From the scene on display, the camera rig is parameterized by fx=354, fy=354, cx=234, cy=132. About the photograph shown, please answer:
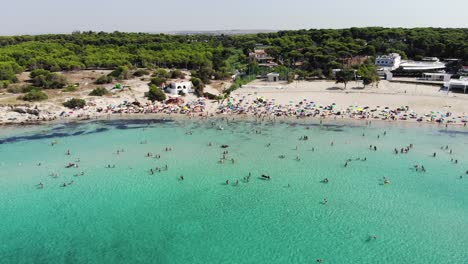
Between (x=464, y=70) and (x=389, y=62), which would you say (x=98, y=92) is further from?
(x=464, y=70)

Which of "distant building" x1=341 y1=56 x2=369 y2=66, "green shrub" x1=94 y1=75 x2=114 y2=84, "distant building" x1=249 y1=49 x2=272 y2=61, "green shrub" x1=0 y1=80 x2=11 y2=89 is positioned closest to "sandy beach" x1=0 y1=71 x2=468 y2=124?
"green shrub" x1=94 y1=75 x2=114 y2=84

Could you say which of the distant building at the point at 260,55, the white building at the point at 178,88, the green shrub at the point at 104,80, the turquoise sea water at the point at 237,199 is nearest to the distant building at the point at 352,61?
the distant building at the point at 260,55

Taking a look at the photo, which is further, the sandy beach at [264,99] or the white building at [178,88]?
the white building at [178,88]

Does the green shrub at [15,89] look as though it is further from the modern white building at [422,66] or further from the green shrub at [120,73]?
the modern white building at [422,66]

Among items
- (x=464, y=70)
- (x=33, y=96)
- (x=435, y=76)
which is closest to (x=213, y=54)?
(x=33, y=96)

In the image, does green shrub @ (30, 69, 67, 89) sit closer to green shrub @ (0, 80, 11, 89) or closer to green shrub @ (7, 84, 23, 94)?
green shrub @ (7, 84, 23, 94)

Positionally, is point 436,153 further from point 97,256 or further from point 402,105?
point 97,256
